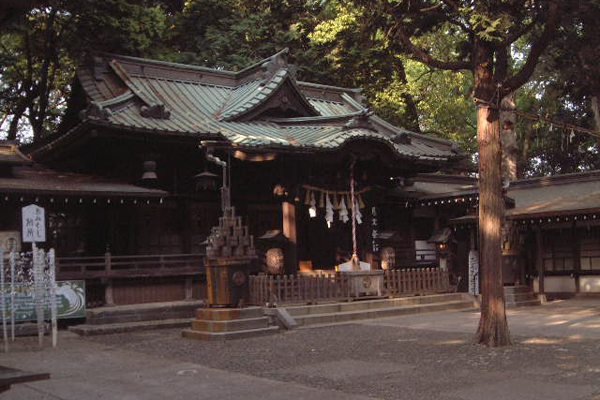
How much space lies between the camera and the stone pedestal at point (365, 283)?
18625mm

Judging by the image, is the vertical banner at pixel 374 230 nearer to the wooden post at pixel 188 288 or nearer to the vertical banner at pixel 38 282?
the wooden post at pixel 188 288

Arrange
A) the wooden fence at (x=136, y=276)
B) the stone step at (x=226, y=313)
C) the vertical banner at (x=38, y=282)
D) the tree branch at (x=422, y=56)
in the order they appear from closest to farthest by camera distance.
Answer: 1. the tree branch at (x=422, y=56)
2. the vertical banner at (x=38, y=282)
3. the stone step at (x=226, y=313)
4. the wooden fence at (x=136, y=276)

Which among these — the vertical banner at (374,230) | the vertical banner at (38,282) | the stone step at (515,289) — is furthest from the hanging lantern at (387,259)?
the vertical banner at (38,282)

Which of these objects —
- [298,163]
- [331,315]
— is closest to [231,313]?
[331,315]

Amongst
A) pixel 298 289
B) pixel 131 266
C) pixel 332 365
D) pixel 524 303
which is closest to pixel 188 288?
pixel 131 266

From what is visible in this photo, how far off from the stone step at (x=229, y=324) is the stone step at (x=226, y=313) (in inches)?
4.8

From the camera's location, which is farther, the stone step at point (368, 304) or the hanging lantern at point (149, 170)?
the hanging lantern at point (149, 170)

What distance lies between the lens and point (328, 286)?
18312 millimetres

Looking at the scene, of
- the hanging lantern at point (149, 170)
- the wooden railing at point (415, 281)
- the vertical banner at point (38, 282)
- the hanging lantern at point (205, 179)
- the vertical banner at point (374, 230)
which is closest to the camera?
the vertical banner at point (38, 282)

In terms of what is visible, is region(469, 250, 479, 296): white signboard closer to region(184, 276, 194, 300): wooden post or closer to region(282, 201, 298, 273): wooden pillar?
region(282, 201, 298, 273): wooden pillar

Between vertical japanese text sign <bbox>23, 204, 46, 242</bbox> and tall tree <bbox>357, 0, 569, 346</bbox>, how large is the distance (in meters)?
8.83

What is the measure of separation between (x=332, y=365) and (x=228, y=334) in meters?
4.08

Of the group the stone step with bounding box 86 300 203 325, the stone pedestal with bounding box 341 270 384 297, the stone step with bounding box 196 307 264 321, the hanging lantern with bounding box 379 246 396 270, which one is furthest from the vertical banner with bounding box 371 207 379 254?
the stone step with bounding box 196 307 264 321

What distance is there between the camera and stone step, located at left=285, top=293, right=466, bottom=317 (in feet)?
56.2
